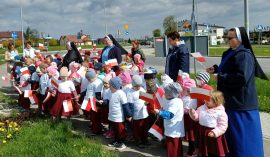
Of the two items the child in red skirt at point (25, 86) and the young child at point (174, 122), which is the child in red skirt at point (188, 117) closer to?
the young child at point (174, 122)

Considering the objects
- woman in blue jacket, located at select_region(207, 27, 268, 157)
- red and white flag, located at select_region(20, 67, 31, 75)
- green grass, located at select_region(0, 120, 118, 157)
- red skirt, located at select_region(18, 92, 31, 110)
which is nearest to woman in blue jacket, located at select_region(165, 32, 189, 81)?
woman in blue jacket, located at select_region(207, 27, 268, 157)

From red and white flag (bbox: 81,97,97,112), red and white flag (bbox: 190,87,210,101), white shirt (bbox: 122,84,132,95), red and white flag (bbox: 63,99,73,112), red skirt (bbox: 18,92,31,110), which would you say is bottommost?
red skirt (bbox: 18,92,31,110)

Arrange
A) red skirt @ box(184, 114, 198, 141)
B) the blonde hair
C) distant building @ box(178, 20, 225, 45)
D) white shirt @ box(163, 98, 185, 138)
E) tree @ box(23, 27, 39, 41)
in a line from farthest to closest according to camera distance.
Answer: tree @ box(23, 27, 39, 41)
distant building @ box(178, 20, 225, 45)
red skirt @ box(184, 114, 198, 141)
white shirt @ box(163, 98, 185, 138)
the blonde hair

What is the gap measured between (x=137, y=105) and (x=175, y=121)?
46.3 inches

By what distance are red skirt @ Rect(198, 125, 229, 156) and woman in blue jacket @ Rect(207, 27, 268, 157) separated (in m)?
0.10

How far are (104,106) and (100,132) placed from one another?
2.07 ft

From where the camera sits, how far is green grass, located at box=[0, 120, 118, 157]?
546 cm

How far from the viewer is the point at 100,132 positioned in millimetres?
7086

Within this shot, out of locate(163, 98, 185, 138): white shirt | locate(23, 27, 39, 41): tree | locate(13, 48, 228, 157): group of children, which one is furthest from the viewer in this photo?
locate(23, 27, 39, 41): tree

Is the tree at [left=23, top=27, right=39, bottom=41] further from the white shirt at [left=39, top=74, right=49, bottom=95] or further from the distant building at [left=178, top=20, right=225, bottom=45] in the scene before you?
the white shirt at [left=39, top=74, right=49, bottom=95]

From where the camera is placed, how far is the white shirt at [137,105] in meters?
5.98

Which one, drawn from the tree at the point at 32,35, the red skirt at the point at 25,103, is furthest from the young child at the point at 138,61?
the tree at the point at 32,35

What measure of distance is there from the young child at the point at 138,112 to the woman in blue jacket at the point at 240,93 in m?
1.69

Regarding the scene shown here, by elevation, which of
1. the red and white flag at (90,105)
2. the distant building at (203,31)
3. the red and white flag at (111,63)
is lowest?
the red and white flag at (90,105)
